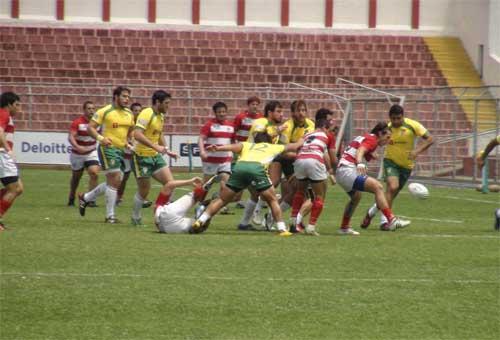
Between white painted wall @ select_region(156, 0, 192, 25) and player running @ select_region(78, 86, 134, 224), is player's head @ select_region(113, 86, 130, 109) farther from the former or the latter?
white painted wall @ select_region(156, 0, 192, 25)

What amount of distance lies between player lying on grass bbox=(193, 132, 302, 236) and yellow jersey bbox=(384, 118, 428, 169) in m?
2.83

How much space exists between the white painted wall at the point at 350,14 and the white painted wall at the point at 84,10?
910 centimetres

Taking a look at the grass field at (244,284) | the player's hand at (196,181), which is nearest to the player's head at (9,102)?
the grass field at (244,284)

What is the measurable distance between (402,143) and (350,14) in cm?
3273

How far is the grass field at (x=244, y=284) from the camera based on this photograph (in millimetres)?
9305

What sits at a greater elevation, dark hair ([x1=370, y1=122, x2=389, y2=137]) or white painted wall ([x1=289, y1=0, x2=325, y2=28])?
white painted wall ([x1=289, y1=0, x2=325, y2=28])

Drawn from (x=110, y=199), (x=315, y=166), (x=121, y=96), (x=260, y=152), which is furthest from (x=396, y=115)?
(x=110, y=199)

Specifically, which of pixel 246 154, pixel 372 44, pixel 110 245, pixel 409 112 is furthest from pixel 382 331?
pixel 372 44

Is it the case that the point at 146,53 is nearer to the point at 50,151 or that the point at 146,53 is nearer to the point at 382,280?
the point at 50,151

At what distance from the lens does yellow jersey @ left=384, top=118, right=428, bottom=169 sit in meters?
18.2

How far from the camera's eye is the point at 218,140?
66.3ft

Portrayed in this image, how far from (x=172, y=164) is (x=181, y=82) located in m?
8.20

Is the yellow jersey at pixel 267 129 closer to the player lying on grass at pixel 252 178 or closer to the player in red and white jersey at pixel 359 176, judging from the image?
the player lying on grass at pixel 252 178

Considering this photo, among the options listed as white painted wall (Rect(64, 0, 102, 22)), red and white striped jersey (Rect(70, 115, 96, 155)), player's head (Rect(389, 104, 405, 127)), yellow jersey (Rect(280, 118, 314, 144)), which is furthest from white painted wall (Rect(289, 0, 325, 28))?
yellow jersey (Rect(280, 118, 314, 144))
